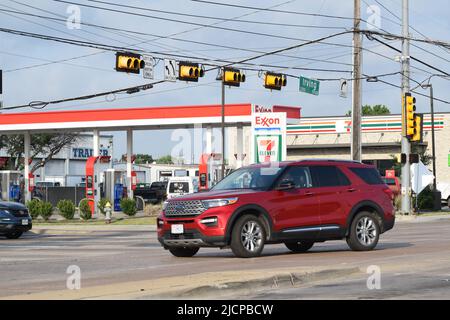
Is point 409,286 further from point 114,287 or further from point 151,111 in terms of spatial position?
point 151,111

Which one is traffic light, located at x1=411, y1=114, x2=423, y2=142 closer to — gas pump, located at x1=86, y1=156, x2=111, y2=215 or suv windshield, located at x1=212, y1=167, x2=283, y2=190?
gas pump, located at x1=86, y1=156, x2=111, y2=215

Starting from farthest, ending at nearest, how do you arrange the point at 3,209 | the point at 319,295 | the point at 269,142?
1. the point at 269,142
2. the point at 3,209
3. the point at 319,295

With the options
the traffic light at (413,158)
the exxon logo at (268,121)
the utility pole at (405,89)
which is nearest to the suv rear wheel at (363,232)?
the exxon logo at (268,121)

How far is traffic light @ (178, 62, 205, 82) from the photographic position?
32.7m

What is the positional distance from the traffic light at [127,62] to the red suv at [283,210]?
42.2 feet

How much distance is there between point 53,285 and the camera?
42.8 feet

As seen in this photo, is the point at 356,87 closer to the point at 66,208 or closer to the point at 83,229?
the point at 83,229

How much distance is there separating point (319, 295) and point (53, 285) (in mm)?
4259

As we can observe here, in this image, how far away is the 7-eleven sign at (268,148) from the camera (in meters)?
36.7

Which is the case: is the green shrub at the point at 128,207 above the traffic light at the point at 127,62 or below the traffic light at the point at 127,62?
below

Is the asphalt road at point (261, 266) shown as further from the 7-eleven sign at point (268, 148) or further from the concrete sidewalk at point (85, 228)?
the 7-eleven sign at point (268, 148)

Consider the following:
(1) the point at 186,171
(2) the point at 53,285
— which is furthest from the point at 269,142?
(1) the point at 186,171

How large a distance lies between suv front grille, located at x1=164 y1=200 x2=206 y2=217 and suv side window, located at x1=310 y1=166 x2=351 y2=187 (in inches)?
104

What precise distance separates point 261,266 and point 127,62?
1653 cm
